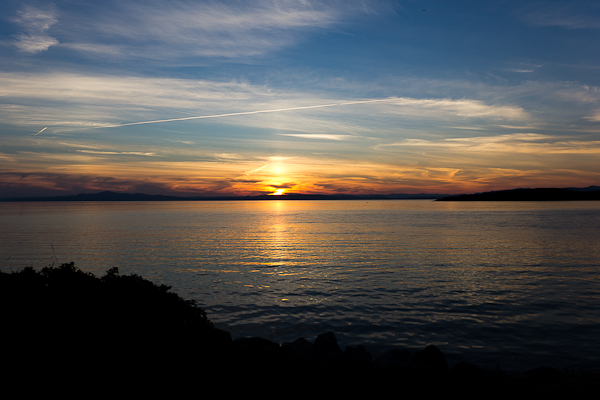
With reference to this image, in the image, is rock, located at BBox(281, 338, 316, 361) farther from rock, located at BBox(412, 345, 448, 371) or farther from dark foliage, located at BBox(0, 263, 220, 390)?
rock, located at BBox(412, 345, 448, 371)

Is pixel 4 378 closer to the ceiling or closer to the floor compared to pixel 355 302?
closer to the ceiling

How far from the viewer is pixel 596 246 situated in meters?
42.3

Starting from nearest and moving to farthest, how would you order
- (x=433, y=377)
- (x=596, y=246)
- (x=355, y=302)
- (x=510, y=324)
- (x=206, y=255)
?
1. (x=433, y=377)
2. (x=510, y=324)
3. (x=355, y=302)
4. (x=206, y=255)
5. (x=596, y=246)

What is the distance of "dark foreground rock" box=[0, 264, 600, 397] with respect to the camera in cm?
894

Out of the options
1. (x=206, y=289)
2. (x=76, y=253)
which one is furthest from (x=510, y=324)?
(x=76, y=253)

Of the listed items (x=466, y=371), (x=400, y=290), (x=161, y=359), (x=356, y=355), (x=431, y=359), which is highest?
(x=161, y=359)

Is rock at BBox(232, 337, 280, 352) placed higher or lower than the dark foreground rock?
lower

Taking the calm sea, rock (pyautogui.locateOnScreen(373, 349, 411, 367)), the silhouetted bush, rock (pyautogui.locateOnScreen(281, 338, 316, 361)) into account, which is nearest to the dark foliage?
the silhouetted bush

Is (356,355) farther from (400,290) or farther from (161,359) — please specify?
(400,290)

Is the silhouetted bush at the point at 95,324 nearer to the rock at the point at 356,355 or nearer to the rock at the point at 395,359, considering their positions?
the rock at the point at 356,355

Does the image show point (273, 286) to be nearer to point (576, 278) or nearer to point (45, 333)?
point (45, 333)

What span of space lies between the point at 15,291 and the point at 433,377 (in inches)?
489

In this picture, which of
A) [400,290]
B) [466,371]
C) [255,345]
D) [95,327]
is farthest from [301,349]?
[400,290]

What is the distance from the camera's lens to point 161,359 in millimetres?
10062
